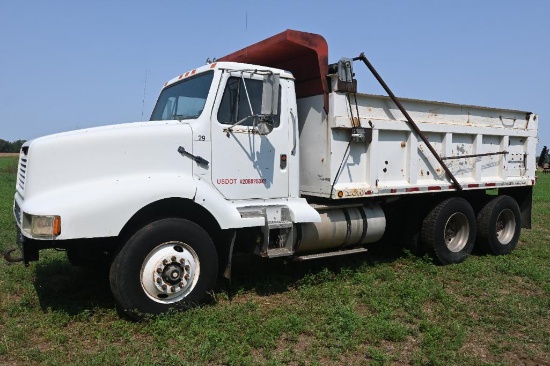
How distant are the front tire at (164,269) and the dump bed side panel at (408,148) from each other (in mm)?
1966

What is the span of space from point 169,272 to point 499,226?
21.3 feet

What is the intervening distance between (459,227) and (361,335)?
13.6 feet

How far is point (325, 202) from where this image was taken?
633 cm

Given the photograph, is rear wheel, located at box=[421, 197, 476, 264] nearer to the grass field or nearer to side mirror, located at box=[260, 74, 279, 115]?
the grass field

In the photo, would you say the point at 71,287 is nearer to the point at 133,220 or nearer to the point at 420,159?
the point at 133,220

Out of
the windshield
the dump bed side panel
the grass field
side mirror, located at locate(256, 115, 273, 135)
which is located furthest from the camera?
the dump bed side panel

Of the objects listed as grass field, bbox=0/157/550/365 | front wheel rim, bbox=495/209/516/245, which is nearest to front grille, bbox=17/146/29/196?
grass field, bbox=0/157/550/365

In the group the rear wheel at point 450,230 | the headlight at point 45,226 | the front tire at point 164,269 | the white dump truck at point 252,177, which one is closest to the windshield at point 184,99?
the white dump truck at point 252,177

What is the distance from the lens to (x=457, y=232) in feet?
25.9

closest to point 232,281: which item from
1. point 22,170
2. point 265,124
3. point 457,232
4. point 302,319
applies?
point 302,319

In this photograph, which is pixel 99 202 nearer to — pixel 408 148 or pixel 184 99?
pixel 184 99

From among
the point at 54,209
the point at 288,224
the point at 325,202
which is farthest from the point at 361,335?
the point at 54,209

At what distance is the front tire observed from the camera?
15.0 ft

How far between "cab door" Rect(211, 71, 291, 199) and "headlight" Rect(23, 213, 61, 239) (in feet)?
5.62
